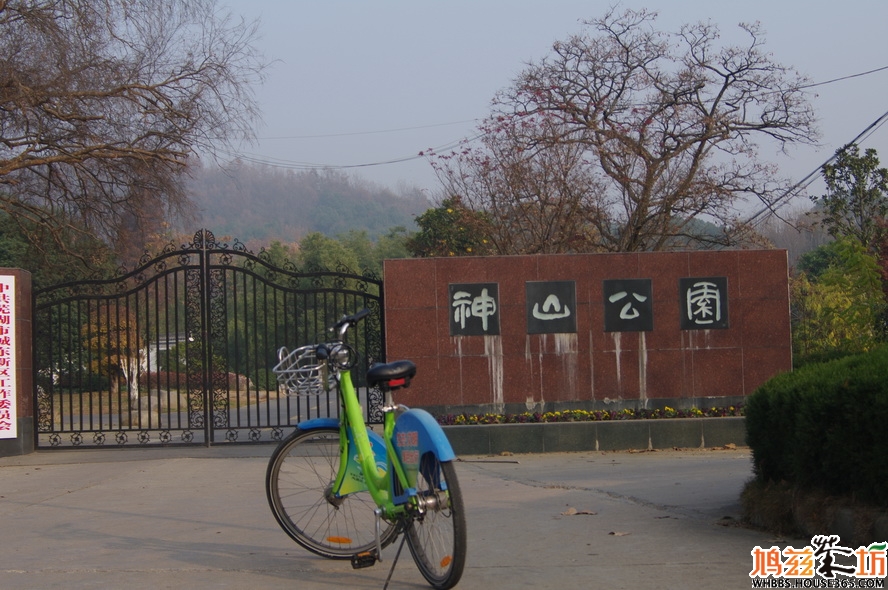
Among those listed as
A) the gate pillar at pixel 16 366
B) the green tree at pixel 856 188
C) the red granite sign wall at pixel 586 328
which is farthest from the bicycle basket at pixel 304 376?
the green tree at pixel 856 188

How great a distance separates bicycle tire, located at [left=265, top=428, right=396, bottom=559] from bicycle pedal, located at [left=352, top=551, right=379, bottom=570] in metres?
0.25

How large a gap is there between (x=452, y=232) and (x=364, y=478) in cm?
1701

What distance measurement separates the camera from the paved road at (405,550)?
4.66 meters

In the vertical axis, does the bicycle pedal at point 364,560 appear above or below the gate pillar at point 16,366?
below

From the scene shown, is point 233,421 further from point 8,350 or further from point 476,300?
point 476,300

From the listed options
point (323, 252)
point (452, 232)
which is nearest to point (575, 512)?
point (452, 232)

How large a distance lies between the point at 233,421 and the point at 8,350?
6.98 metres

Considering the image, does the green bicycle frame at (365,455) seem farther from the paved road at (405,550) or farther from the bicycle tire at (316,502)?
the paved road at (405,550)

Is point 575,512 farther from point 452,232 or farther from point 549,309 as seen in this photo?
point 452,232

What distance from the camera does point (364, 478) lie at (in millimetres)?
4715

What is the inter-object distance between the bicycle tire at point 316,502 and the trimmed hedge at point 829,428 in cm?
228

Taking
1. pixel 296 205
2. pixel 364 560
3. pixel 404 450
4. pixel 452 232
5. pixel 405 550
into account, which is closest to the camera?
pixel 404 450

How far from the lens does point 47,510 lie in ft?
23.6

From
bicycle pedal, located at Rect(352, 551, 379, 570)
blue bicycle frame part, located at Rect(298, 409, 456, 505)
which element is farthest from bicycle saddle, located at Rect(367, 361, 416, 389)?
bicycle pedal, located at Rect(352, 551, 379, 570)
